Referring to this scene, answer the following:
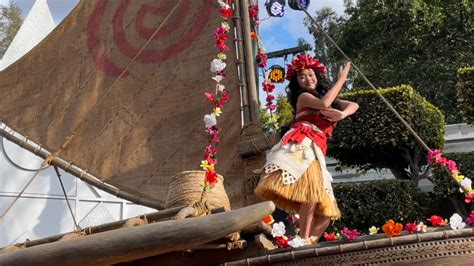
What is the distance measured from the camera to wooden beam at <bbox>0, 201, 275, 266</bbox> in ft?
10.6

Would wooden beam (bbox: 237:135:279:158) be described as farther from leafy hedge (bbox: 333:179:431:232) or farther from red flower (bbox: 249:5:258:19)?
leafy hedge (bbox: 333:179:431:232)

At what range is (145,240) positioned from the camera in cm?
336

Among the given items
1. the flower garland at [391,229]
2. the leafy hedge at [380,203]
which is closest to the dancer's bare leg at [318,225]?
the flower garland at [391,229]

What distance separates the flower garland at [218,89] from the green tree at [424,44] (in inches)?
564

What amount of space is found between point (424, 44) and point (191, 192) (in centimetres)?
1591

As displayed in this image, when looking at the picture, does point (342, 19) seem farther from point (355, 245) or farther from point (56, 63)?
point (355, 245)

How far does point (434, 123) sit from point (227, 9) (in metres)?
9.14

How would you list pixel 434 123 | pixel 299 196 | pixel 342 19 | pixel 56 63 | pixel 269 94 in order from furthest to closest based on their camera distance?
pixel 342 19, pixel 434 123, pixel 56 63, pixel 269 94, pixel 299 196

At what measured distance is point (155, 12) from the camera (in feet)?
18.9

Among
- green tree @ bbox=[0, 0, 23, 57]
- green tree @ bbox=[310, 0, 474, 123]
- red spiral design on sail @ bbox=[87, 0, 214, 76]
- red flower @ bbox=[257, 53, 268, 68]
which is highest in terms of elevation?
green tree @ bbox=[0, 0, 23, 57]

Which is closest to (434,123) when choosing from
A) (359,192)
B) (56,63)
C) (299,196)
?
(359,192)

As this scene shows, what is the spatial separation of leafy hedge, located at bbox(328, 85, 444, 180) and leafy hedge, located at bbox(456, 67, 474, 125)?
30.9 inches

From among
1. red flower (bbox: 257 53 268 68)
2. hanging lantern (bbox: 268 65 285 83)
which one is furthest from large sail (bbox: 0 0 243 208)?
hanging lantern (bbox: 268 65 285 83)

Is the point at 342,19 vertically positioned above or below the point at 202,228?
above
